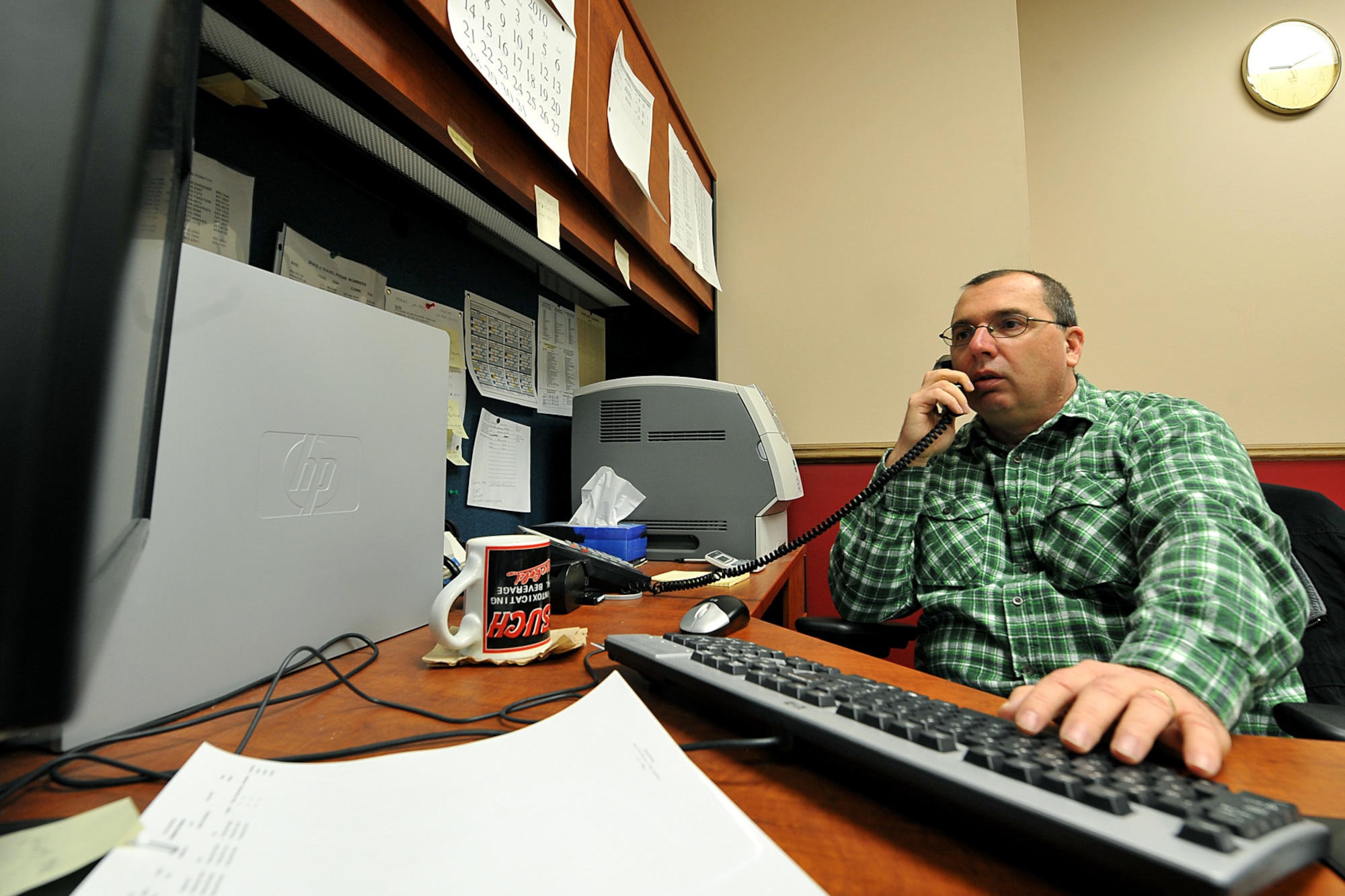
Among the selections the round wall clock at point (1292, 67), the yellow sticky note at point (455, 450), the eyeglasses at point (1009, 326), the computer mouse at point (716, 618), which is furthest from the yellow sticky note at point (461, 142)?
the round wall clock at point (1292, 67)

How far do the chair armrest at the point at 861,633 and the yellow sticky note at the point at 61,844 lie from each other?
0.85 m

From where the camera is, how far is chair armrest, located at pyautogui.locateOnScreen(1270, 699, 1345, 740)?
20.1 inches

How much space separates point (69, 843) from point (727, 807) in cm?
28

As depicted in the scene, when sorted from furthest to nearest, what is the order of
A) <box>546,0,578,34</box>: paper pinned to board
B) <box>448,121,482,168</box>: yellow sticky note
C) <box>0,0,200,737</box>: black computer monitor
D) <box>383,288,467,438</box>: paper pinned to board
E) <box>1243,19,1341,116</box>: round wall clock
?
<box>1243,19,1341,116</box>: round wall clock < <box>383,288,467,438</box>: paper pinned to board < <box>546,0,578,34</box>: paper pinned to board < <box>448,121,482,168</box>: yellow sticky note < <box>0,0,200,737</box>: black computer monitor

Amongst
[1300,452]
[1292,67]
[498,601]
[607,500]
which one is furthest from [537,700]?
[1292,67]

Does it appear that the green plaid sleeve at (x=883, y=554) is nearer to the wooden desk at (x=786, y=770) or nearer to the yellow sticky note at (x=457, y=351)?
the wooden desk at (x=786, y=770)

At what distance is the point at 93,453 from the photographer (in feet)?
0.83

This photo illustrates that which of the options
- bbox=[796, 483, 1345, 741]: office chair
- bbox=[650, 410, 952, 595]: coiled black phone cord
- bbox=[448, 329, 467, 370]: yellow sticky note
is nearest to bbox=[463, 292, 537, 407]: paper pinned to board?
bbox=[448, 329, 467, 370]: yellow sticky note

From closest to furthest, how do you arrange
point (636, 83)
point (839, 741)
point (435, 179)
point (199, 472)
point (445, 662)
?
1. point (839, 741)
2. point (199, 472)
3. point (445, 662)
4. point (435, 179)
5. point (636, 83)

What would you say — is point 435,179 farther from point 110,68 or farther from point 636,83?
point 110,68

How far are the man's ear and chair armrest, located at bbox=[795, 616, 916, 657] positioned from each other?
57 centimetres

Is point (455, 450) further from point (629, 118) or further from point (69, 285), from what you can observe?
point (69, 285)

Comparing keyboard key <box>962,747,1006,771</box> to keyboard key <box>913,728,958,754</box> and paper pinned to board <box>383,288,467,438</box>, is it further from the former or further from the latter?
paper pinned to board <box>383,288,467,438</box>

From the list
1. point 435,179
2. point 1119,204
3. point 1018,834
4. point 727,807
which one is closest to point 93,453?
point 727,807
